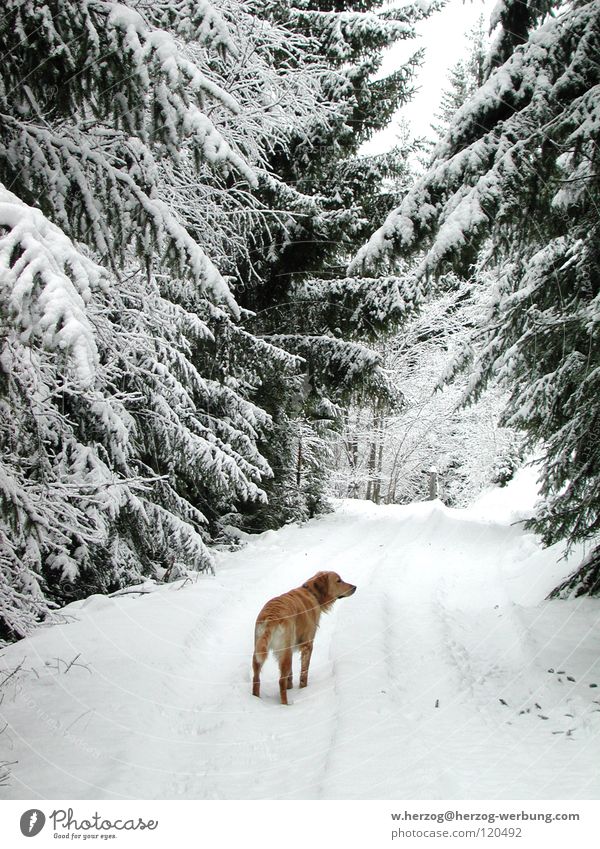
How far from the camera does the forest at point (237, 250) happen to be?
112 inches

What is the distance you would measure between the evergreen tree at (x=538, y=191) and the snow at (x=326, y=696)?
1.18 meters

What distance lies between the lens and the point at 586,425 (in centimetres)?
400

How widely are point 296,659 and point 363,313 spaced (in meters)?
7.72

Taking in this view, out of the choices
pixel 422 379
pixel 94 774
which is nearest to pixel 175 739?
→ pixel 94 774

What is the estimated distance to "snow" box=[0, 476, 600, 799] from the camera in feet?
7.38

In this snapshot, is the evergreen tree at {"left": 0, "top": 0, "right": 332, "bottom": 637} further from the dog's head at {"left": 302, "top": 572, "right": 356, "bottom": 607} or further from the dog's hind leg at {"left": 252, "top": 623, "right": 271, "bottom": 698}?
the dog's head at {"left": 302, "top": 572, "right": 356, "bottom": 607}

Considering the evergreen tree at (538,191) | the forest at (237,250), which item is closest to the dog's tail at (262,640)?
the forest at (237,250)

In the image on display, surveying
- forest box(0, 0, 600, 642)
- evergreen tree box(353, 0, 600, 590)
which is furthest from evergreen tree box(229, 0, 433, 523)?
evergreen tree box(353, 0, 600, 590)

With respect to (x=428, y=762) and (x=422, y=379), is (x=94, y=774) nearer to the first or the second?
(x=428, y=762)

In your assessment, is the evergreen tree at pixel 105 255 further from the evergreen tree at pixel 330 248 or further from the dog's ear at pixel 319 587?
the evergreen tree at pixel 330 248

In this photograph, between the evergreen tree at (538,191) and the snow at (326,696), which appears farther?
the evergreen tree at (538,191)

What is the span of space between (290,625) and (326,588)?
41 centimetres

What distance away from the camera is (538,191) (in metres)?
3.54

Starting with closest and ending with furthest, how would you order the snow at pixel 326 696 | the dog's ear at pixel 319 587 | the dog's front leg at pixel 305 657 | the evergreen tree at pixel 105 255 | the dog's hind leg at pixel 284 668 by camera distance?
the evergreen tree at pixel 105 255, the snow at pixel 326 696, the dog's hind leg at pixel 284 668, the dog's front leg at pixel 305 657, the dog's ear at pixel 319 587
